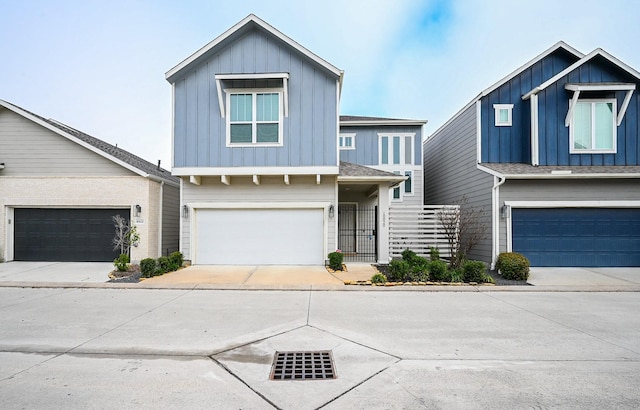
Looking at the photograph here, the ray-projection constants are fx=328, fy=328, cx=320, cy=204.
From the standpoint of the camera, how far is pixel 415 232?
41.0 feet

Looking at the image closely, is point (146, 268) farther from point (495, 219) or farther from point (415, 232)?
point (495, 219)

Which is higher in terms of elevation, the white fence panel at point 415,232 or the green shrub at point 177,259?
the white fence panel at point 415,232

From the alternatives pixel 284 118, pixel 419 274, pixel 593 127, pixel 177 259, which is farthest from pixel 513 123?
pixel 177 259

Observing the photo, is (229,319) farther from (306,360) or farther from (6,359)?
(6,359)

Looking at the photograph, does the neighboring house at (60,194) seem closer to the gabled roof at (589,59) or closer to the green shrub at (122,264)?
the green shrub at (122,264)

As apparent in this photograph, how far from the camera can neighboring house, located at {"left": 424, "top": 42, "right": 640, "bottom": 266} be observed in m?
11.3

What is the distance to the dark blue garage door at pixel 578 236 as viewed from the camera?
11.3 meters

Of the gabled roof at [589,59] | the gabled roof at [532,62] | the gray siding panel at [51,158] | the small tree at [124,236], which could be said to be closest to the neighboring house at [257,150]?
the small tree at [124,236]

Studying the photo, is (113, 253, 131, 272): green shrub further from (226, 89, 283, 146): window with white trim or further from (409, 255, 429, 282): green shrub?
(409, 255, 429, 282): green shrub

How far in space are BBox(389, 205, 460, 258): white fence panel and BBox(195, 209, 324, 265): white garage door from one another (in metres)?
2.95

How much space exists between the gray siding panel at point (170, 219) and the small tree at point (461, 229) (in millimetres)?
10403

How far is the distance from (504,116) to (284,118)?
8.28 meters

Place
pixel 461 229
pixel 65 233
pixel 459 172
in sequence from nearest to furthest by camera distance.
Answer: pixel 461 229
pixel 65 233
pixel 459 172

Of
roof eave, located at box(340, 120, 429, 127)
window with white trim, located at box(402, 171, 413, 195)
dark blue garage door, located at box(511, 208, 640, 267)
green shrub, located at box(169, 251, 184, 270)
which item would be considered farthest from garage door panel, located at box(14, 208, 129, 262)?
dark blue garage door, located at box(511, 208, 640, 267)
